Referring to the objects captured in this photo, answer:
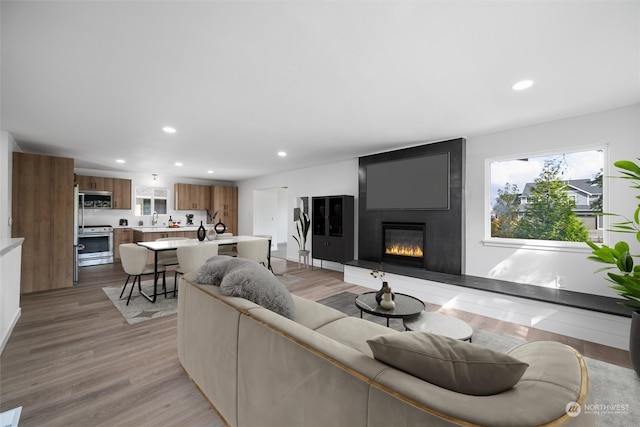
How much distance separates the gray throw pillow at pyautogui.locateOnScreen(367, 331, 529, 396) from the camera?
76 centimetres

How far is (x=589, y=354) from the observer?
243cm

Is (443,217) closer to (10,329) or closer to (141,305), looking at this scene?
(141,305)

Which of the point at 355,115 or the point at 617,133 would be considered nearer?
the point at 617,133

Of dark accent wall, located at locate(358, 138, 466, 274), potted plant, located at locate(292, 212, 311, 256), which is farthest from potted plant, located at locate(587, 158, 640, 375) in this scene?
potted plant, located at locate(292, 212, 311, 256)

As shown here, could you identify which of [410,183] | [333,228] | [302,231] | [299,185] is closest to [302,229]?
[302,231]

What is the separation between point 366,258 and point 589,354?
3.12 metres

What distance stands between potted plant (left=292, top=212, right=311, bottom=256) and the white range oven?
444cm

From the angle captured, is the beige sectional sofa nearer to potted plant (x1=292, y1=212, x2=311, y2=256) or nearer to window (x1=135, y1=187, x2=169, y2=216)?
potted plant (x1=292, y1=212, x2=311, y2=256)

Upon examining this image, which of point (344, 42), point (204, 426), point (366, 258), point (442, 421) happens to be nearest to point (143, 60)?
point (344, 42)

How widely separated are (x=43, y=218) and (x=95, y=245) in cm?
210

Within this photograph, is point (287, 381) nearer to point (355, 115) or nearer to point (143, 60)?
point (143, 60)

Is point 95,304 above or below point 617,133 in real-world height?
below

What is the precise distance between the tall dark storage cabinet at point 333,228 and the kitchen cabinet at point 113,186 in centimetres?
506

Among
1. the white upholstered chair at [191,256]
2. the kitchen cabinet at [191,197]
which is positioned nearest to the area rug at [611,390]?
the white upholstered chair at [191,256]
